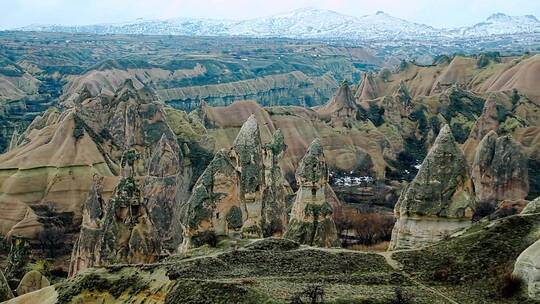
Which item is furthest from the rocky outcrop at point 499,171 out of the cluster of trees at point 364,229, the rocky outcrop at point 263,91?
the rocky outcrop at point 263,91

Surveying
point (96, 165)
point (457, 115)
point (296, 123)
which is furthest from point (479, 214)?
point (457, 115)

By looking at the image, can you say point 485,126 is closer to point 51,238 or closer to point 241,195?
point 51,238

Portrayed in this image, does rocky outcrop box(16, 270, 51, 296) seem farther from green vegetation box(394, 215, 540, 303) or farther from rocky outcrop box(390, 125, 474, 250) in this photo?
green vegetation box(394, 215, 540, 303)

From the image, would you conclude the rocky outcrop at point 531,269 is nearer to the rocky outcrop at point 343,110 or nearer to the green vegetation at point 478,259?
the green vegetation at point 478,259

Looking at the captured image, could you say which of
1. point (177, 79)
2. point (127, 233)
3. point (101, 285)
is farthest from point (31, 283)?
point (177, 79)

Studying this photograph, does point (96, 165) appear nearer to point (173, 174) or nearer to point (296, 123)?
point (173, 174)
